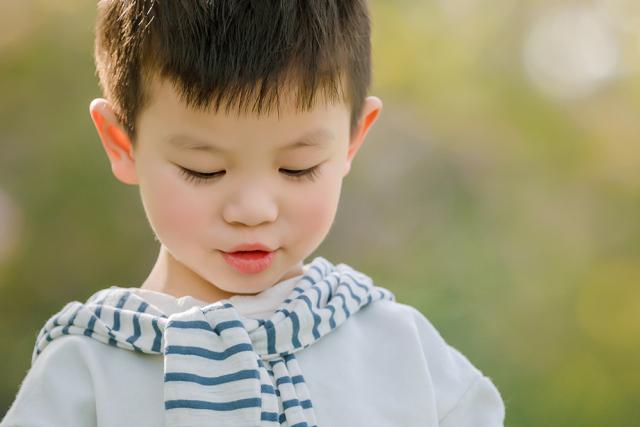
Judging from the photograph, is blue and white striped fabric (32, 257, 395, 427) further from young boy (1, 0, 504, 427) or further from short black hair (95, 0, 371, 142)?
short black hair (95, 0, 371, 142)

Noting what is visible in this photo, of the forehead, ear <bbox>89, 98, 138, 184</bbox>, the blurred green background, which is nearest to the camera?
the forehead

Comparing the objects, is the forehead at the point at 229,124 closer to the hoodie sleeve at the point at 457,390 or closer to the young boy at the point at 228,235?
the young boy at the point at 228,235

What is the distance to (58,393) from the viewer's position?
1320mm

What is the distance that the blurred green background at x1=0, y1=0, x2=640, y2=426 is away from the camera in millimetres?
3215

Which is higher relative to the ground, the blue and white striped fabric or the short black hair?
the short black hair

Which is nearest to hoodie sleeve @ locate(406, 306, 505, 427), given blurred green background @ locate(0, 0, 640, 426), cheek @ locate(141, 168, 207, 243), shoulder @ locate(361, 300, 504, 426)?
shoulder @ locate(361, 300, 504, 426)

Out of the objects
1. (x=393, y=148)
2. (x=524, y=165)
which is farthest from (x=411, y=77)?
(x=524, y=165)

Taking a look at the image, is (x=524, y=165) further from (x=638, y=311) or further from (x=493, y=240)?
(x=638, y=311)

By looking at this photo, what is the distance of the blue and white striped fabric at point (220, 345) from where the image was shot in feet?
4.21

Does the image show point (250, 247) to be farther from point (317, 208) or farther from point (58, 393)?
point (58, 393)

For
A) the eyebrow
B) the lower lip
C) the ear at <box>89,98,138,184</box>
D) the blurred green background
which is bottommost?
the lower lip

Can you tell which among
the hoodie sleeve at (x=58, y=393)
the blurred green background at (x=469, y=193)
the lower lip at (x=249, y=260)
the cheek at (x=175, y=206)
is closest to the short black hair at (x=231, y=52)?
the cheek at (x=175, y=206)

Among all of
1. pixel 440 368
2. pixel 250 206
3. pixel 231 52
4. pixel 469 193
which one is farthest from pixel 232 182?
pixel 469 193

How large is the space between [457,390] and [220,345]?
1.25 ft
